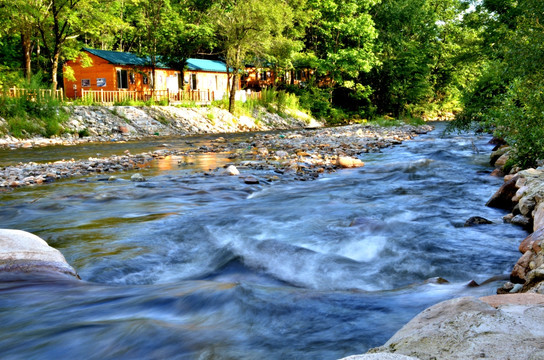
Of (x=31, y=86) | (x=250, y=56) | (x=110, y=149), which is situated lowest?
(x=110, y=149)

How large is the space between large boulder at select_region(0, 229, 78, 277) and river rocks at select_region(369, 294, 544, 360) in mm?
3435

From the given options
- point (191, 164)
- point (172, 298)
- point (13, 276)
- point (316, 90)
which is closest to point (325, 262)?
point (172, 298)

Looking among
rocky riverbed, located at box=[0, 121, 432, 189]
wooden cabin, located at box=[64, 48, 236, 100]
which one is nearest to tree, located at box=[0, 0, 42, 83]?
wooden cabin, located at box=[64, 48, 236, 100]

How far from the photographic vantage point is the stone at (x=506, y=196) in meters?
7.60

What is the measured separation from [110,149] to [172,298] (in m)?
15.2

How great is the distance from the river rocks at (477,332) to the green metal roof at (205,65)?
4200 cm

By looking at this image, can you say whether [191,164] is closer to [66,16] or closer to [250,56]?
[66,16]

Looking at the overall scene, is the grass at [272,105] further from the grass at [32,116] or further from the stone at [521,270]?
the stone at [521,270]

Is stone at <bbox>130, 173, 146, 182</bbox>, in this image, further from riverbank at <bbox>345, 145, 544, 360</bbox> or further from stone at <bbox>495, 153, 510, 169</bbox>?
riverbank at <bbox>345, 145, 544, 360</bbox>

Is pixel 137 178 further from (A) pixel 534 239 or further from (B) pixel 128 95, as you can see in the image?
(B) pixel 128 95

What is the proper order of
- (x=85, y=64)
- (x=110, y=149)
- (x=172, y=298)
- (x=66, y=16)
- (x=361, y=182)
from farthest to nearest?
(x=85, y=64)
(x=66, y=16)
(x=110, y=149)
(x=361, y=182)
(x=172, y=298)

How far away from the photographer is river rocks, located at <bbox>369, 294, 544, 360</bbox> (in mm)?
2100

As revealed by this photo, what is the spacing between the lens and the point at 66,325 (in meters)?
3.57

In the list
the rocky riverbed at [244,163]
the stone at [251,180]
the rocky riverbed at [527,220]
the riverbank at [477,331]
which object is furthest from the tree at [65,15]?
the riverbank at [477,331]
